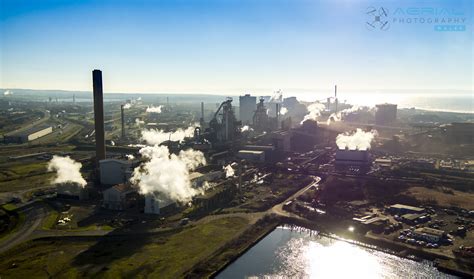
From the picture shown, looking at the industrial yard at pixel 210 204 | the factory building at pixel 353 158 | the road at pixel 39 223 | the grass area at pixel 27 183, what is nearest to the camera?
the industrial yard at pixel 210 204

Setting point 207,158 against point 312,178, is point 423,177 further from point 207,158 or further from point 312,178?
point 207,158

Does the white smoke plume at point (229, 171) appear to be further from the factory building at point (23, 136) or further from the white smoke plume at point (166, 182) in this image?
the factory building at point (23, 136)

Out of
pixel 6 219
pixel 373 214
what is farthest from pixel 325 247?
pixel 6 219

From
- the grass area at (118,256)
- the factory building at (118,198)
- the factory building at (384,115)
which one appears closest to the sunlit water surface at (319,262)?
the grass area at (118,256)

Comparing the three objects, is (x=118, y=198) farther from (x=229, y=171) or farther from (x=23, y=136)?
(x=23, y=136)

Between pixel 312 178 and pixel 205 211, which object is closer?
pixel 205 211
